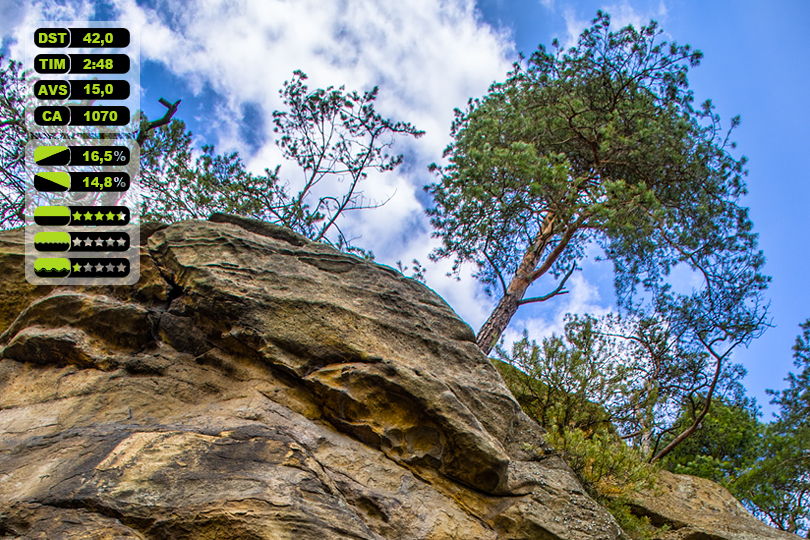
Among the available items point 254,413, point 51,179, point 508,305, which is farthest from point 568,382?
point 51,179

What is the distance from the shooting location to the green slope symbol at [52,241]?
6.82m

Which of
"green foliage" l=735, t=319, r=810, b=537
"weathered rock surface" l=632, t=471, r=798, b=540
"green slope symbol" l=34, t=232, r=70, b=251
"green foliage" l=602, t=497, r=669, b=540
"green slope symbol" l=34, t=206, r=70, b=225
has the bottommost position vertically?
"green slope symbol" l=34, t=232, r=70, b=251

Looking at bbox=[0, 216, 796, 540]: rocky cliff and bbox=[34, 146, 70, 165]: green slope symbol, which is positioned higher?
bbox=[34, 146, 70, 165]: green slope symbol

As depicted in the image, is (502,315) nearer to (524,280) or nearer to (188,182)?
(524,280)

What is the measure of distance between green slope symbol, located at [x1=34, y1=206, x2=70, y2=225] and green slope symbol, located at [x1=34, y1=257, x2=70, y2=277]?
97 cm

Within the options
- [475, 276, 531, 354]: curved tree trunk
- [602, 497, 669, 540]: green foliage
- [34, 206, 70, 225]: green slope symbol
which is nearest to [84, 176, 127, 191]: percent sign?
[34, 206, 70, 225]: green slope symbol

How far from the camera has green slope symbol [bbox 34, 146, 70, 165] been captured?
33.8 ft

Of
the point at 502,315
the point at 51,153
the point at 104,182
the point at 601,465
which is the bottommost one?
the point at 51,153

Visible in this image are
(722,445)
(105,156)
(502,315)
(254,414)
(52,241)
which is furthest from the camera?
(722,445)

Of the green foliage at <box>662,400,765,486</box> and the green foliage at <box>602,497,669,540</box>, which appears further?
the green foliage at <box>662,400,765,486</box>

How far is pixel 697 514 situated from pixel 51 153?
1349 centimetres

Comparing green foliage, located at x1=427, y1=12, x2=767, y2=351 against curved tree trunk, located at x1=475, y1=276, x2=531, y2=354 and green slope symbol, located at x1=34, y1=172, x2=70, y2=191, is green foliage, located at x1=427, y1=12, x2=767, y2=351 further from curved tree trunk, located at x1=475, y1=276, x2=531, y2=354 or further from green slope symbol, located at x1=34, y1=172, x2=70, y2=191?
green slope symbol, located at x1=34, y1=172, x2=70, y2=191

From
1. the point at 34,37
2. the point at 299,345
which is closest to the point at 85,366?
the point at 299,345

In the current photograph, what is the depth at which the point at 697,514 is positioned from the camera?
348 inches
